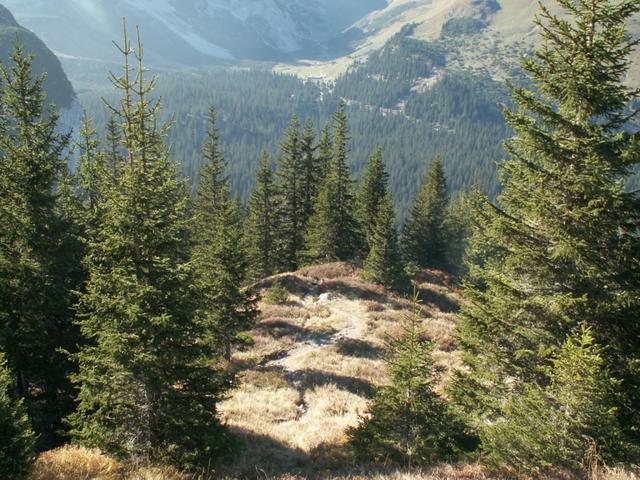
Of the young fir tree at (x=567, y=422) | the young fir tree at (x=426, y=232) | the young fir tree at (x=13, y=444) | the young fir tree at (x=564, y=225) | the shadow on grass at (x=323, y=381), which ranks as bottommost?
the young fir tree at (x=426, y=232)

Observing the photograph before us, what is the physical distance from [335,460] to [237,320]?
11.0m

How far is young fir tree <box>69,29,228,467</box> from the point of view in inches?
337

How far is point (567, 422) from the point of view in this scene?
7254 mm

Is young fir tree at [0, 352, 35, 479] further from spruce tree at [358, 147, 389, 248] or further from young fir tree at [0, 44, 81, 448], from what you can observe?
spruce tree at [358, 147, 389, 248]

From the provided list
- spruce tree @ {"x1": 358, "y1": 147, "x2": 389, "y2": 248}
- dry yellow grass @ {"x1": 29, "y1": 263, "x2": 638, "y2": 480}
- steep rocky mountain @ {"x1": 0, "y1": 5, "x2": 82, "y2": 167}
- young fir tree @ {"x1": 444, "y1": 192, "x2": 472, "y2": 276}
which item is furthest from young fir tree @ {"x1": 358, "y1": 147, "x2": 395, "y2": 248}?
steep rocky mountain @ {"x1": 0, "y1": 5, "x2": 82, "y2": 167}

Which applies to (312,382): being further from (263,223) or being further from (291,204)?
(291,204)

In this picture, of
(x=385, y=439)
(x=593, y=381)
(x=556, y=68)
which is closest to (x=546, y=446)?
(x=593, y=381)

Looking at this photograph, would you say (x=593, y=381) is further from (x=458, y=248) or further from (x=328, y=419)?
(x=458, y=248)

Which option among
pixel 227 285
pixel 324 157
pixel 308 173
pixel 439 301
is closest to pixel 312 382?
pixel 227 285

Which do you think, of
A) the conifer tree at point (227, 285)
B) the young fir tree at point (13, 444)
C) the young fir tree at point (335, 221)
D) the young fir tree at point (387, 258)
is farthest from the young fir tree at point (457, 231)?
the young fir tree at point (13, 444)

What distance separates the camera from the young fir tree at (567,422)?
6.89 meters

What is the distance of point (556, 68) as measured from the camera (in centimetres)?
890

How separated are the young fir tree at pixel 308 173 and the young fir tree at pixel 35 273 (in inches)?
1160

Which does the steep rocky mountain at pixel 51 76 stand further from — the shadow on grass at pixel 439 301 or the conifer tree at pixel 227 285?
the conifer tree at pixel 227 285
